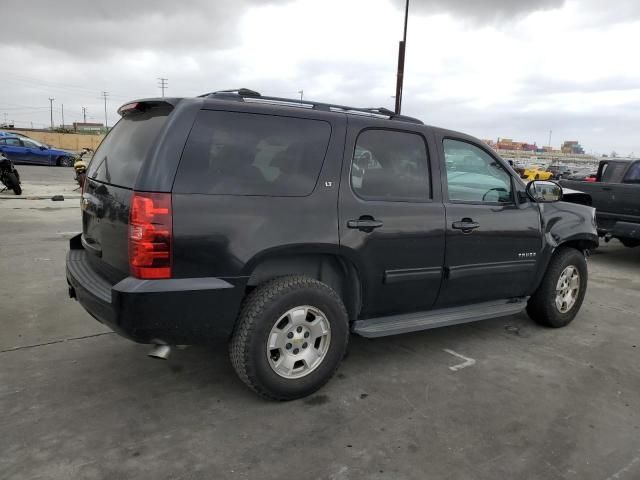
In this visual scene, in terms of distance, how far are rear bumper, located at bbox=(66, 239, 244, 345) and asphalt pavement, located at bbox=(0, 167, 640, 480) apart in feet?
1.75

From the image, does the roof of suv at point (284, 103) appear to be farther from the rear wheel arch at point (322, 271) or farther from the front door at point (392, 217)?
the rear wheel arch at point (322, 271)

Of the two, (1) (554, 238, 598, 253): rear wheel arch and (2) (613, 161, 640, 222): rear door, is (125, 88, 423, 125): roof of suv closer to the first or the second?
(1) (554, 238, 598, 253): rear wheel arch

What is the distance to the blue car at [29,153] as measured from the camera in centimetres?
2402

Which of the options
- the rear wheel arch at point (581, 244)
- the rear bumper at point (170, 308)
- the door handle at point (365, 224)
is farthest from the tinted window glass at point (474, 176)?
the rear bumper at point (170, 308)

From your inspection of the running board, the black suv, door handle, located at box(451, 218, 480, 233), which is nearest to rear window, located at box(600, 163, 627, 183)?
the running board

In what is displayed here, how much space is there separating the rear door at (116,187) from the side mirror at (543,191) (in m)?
3.12

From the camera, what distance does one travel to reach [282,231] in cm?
306

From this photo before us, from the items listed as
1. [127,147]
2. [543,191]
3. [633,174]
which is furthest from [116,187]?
[633,174]

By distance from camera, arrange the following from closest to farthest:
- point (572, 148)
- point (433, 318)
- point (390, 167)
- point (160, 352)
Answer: point (160, 352) → point (390, 167) → point (433, 318) → point (572, 148)

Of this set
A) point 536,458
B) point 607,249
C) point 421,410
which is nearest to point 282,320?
point 421,410

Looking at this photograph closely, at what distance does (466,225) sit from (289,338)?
1670 mm

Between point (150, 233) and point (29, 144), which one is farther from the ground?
point (29, 144)

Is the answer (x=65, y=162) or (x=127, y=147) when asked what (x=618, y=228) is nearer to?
(x=127, y=147)

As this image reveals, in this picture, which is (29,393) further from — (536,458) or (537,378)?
(537,378)
